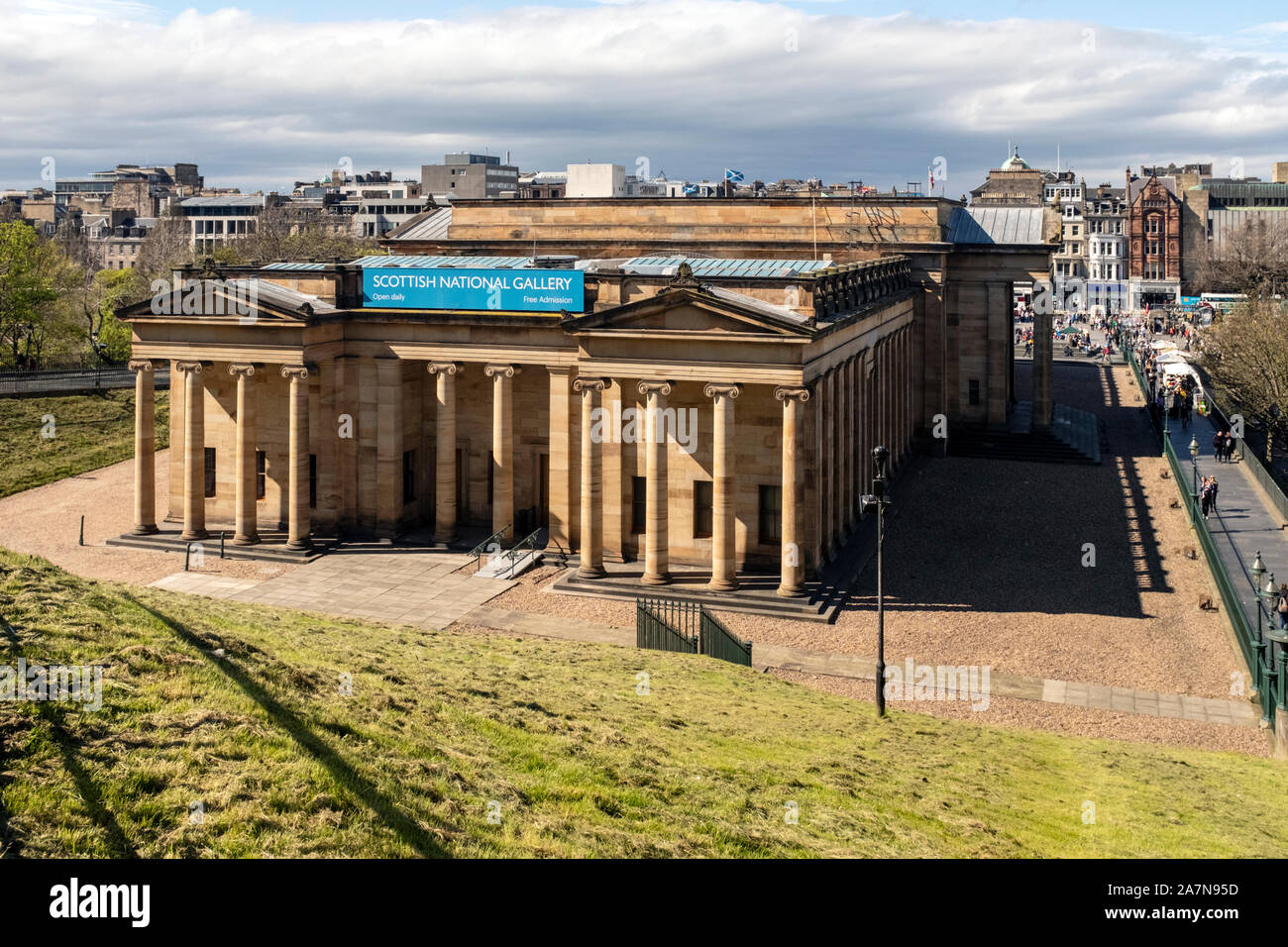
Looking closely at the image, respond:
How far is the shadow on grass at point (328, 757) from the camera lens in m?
16.4

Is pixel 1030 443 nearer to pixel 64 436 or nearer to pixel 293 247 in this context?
pixel 64 436

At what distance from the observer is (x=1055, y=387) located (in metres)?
95.8

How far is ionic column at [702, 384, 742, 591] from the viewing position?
43.2m

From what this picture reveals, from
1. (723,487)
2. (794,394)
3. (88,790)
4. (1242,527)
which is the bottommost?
(1242,527)

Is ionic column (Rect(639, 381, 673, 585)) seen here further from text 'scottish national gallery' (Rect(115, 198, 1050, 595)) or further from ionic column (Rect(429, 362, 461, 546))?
ionic column (Rect(429, 362, 461, 546))

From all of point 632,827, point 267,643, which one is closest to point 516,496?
point 267,643

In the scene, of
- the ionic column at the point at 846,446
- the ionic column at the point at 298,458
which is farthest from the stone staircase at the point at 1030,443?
the ionic column at the point at 298,458

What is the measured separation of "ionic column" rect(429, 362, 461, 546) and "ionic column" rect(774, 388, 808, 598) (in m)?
14.4

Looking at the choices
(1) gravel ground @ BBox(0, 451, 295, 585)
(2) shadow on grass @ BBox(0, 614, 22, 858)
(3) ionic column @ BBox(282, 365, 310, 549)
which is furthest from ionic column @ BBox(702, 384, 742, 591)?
(2) shadow on grass @ BBox(0, 614, 22, 858)

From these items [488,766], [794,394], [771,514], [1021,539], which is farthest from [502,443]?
[488,766]

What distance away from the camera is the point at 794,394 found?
42.4 meters

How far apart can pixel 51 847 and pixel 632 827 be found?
7.97 meters

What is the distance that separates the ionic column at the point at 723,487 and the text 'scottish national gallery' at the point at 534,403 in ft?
0.25

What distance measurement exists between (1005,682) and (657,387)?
51.7ft
